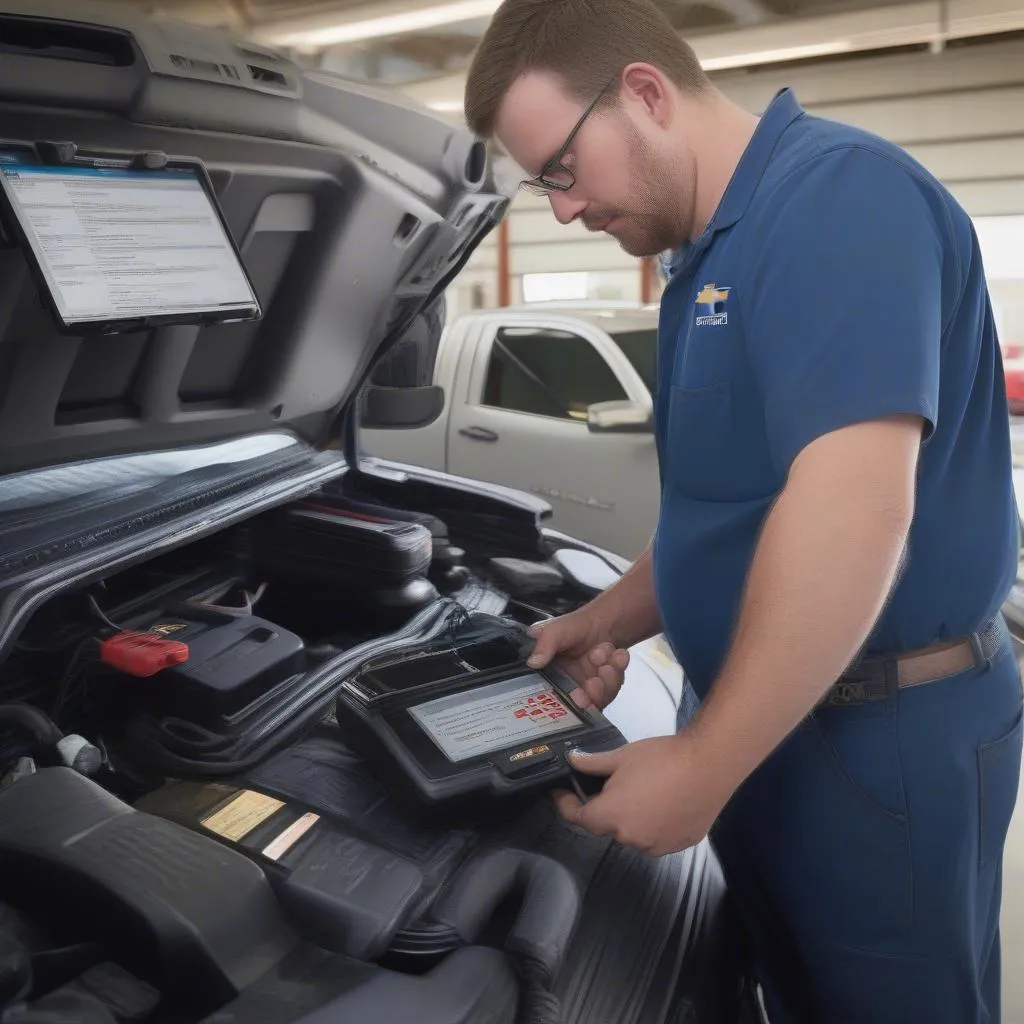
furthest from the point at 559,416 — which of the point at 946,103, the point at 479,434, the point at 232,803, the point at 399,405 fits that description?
the point at 946,103

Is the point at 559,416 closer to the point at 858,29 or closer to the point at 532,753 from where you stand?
the point at 532,753

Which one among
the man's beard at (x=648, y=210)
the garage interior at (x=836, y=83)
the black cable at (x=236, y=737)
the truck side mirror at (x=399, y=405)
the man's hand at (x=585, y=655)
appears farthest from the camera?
the garage interior at (x=836, y=83)

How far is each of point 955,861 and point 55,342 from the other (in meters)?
1.34

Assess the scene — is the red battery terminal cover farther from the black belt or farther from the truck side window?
the truck side window

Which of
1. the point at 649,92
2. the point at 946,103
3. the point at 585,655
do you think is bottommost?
the point at 585,655

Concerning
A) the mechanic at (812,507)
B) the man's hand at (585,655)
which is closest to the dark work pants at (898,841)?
the mechanic at (812,507)

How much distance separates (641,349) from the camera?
4.34m

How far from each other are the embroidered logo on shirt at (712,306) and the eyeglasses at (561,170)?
21 centimetres

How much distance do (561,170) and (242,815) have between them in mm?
A: 791

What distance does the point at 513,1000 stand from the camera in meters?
0.85

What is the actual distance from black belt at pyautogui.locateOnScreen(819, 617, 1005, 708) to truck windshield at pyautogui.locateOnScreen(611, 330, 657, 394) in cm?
317

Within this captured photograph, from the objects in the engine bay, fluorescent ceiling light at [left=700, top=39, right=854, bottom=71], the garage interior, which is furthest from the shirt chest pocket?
fluorescent ceiling light at [left=700, top=39, right=854, bottom=71]

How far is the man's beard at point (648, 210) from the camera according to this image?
3.45ft

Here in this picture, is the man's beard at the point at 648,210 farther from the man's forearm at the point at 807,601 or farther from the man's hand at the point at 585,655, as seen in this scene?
the man's hand at the point at 585,655
